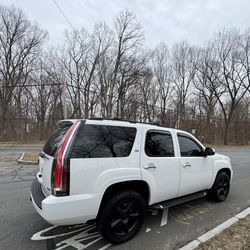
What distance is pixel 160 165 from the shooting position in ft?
11.7

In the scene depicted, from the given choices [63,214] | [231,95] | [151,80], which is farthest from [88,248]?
[231,95]

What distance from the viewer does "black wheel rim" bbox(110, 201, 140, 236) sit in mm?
3107

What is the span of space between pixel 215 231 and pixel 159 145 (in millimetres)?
1752

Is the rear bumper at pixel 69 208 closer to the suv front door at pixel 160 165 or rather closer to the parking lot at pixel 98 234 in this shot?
the parking lot at pixel 98 234

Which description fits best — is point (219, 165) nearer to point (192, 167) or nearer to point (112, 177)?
point (192, 167)

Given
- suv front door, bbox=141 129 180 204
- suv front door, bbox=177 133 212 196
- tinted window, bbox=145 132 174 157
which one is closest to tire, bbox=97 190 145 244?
suv front door, bbox=141 129 180 204

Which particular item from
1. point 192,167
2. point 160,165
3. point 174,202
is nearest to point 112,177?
point 160,165

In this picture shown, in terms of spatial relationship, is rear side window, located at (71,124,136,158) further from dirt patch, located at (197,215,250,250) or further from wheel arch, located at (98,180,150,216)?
dirt patch, located at (197,215,250,250)

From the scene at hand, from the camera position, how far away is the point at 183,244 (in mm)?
3107

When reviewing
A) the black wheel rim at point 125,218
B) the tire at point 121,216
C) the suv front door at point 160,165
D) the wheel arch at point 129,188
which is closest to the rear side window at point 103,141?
the suv front door at point 160,165

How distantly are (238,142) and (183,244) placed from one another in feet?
130

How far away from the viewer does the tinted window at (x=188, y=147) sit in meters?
4.17

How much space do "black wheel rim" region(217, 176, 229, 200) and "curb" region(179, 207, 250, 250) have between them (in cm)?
63

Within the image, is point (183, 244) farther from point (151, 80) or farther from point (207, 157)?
point (151, 80)
